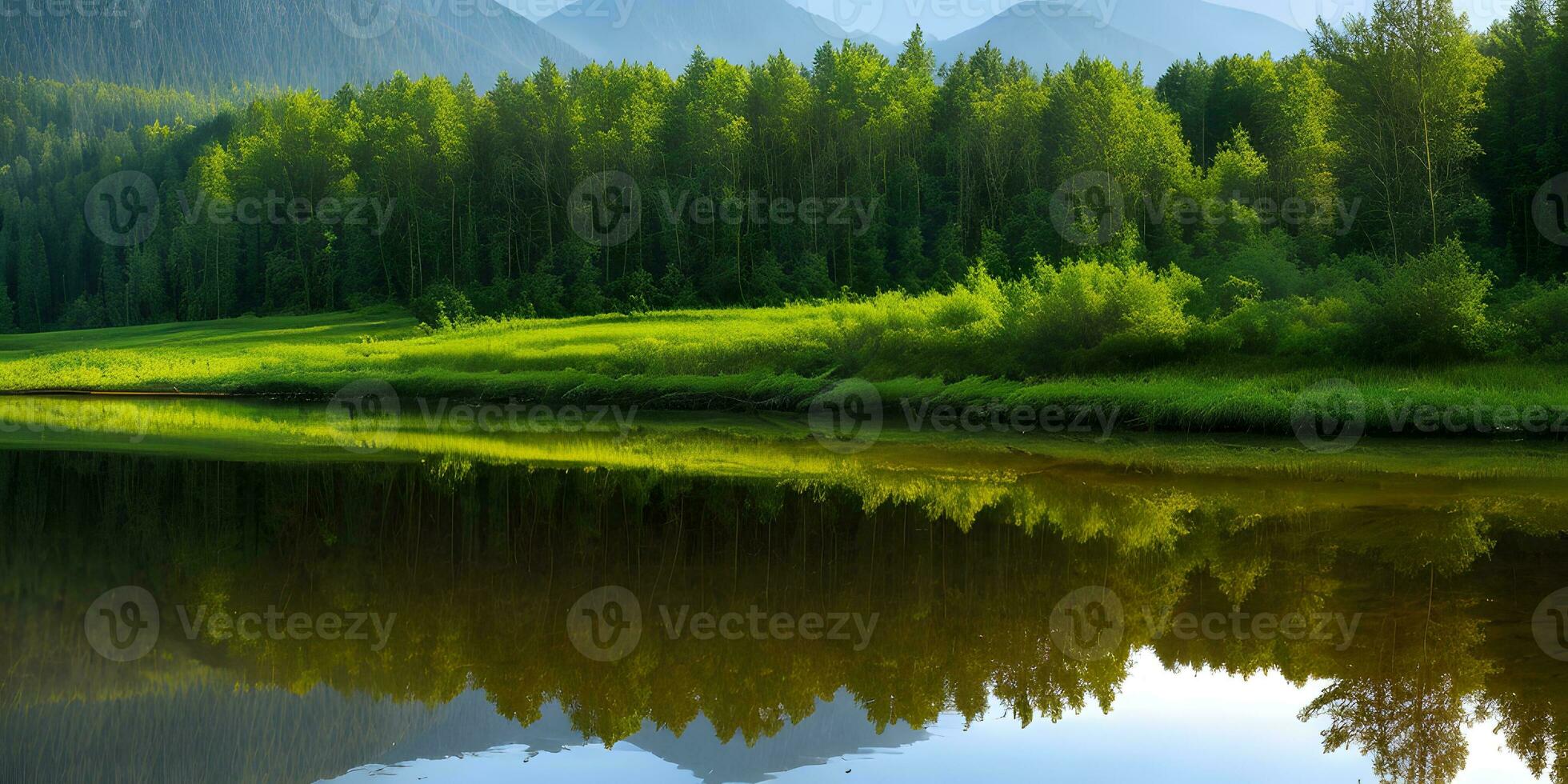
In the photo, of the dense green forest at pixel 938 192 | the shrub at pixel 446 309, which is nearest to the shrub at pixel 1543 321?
the dense green forest at pixel 938 192

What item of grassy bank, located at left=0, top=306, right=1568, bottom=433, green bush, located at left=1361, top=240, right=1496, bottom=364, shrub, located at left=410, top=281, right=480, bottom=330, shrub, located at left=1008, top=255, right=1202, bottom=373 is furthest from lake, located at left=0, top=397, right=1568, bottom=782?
shrub, located at left=410, top=281, right=480, bottom=330

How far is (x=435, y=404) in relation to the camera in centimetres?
3045

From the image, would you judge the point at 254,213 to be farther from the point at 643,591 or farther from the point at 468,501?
the point at 643,591

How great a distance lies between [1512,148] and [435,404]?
35.3 m

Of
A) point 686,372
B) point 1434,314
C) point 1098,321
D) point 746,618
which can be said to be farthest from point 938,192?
point 746,618

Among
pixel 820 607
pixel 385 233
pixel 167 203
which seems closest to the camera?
pixel 820 607

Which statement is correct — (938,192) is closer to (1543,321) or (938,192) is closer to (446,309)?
(446,309)

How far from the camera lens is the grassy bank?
758 inches

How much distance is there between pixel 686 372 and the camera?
28.8 metres

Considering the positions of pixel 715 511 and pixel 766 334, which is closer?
pixel 715 511

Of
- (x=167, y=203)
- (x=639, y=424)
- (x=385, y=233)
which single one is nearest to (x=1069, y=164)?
(x=639, y=424)

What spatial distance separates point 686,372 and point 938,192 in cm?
2423

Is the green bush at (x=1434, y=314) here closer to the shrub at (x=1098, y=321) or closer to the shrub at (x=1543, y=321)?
the shrub at (x=1543, y=321)

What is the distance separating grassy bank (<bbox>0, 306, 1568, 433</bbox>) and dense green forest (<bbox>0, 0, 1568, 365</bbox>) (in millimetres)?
1872
